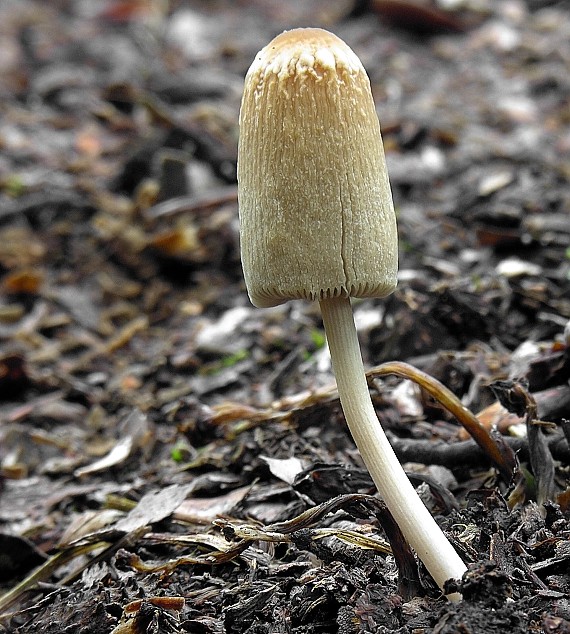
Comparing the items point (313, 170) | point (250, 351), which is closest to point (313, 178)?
point (313, 170)

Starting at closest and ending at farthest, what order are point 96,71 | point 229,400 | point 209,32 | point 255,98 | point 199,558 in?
point 255,98 → point 199,558 → point 229,400 → point 96,71 → point 209,32

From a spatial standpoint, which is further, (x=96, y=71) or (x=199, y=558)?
(x=96, y=71)

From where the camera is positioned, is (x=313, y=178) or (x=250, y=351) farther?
(x=250, y=351)

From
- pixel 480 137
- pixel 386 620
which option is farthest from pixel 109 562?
pixel 480 137

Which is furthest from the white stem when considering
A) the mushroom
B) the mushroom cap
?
the mushroom cap

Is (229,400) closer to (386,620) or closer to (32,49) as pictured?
(386,620)

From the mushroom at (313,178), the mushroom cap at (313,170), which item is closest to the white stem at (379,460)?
the mushroom at (313,178)

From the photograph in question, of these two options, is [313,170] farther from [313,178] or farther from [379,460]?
[379,460]

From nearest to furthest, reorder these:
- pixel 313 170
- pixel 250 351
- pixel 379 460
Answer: pixel 313 170
pixel 379 460
pixel 250 351
